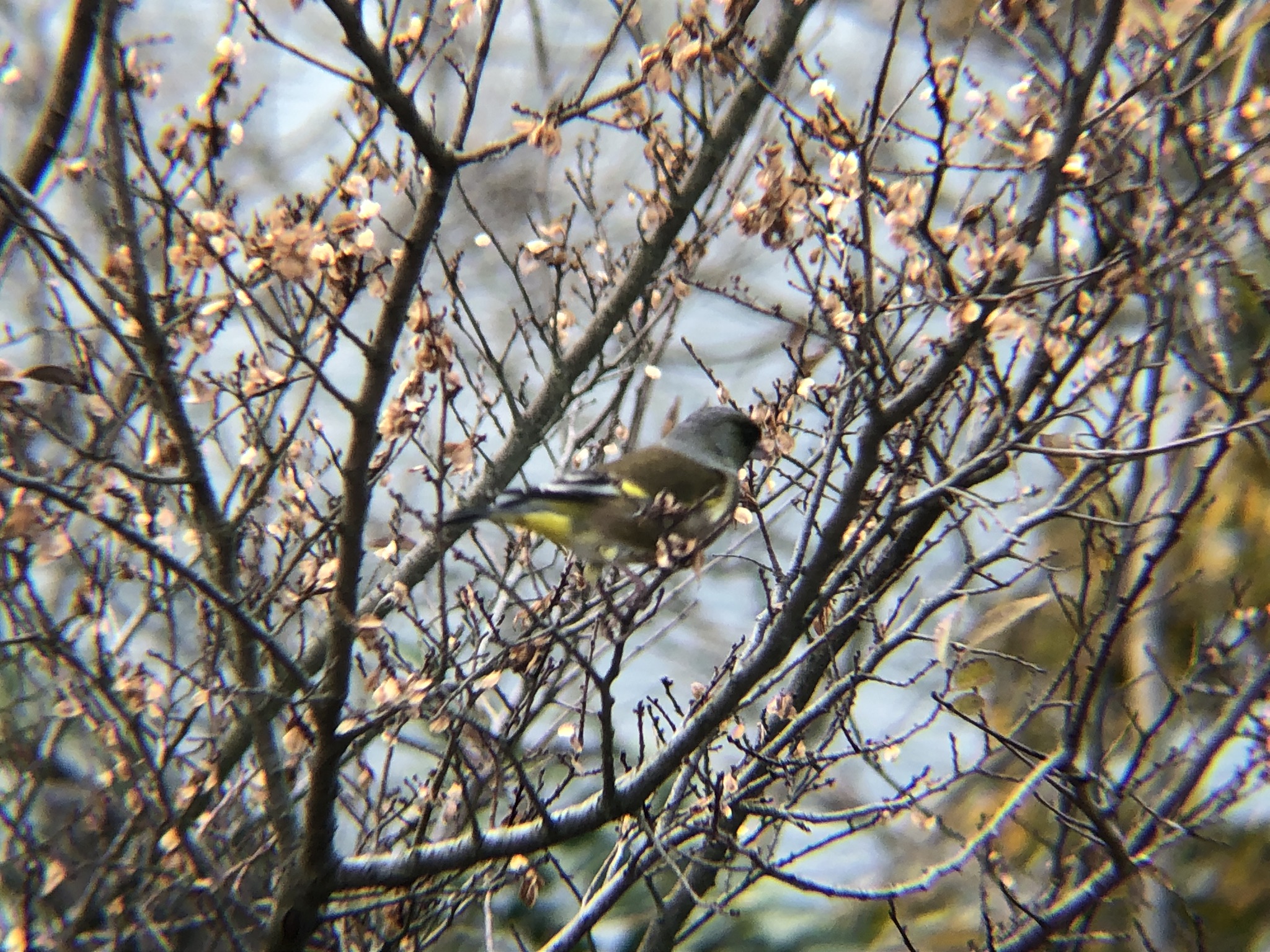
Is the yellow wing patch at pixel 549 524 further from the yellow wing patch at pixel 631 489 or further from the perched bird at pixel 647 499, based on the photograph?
the yellow wing patch at pixel 631 489

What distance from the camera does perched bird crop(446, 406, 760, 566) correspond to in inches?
125

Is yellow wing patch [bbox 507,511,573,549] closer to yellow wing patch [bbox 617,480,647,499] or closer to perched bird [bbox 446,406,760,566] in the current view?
perched bird [bbox 446,406,760,566]

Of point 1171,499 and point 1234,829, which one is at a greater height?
point 1171,499

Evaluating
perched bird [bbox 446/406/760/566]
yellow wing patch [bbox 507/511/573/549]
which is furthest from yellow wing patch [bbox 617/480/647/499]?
yellow wing patch [bbox 507/511/573/549]

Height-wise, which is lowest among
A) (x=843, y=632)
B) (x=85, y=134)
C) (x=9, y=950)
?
(x=9, y=950)

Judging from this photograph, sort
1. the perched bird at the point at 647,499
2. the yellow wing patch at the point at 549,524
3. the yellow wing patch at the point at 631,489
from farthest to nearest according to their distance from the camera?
the yellow wing patch at the point at 631,489 < the yellow wing patch at the point at 549,524 < the perched bird at the point at 647,499

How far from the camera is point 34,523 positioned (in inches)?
99.0

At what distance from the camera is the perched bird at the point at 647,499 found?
3.19 meters

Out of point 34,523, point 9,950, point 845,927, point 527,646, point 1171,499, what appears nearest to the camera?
point 34,523

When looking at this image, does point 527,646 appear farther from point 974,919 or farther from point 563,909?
point 974,919

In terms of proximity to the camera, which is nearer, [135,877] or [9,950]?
[9,950]

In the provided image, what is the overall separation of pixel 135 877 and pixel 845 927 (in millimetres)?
3860

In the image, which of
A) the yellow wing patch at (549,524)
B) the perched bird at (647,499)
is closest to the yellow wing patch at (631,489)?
the perched bird at (647,499)

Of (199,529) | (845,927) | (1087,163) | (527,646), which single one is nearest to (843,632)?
(527,646)
